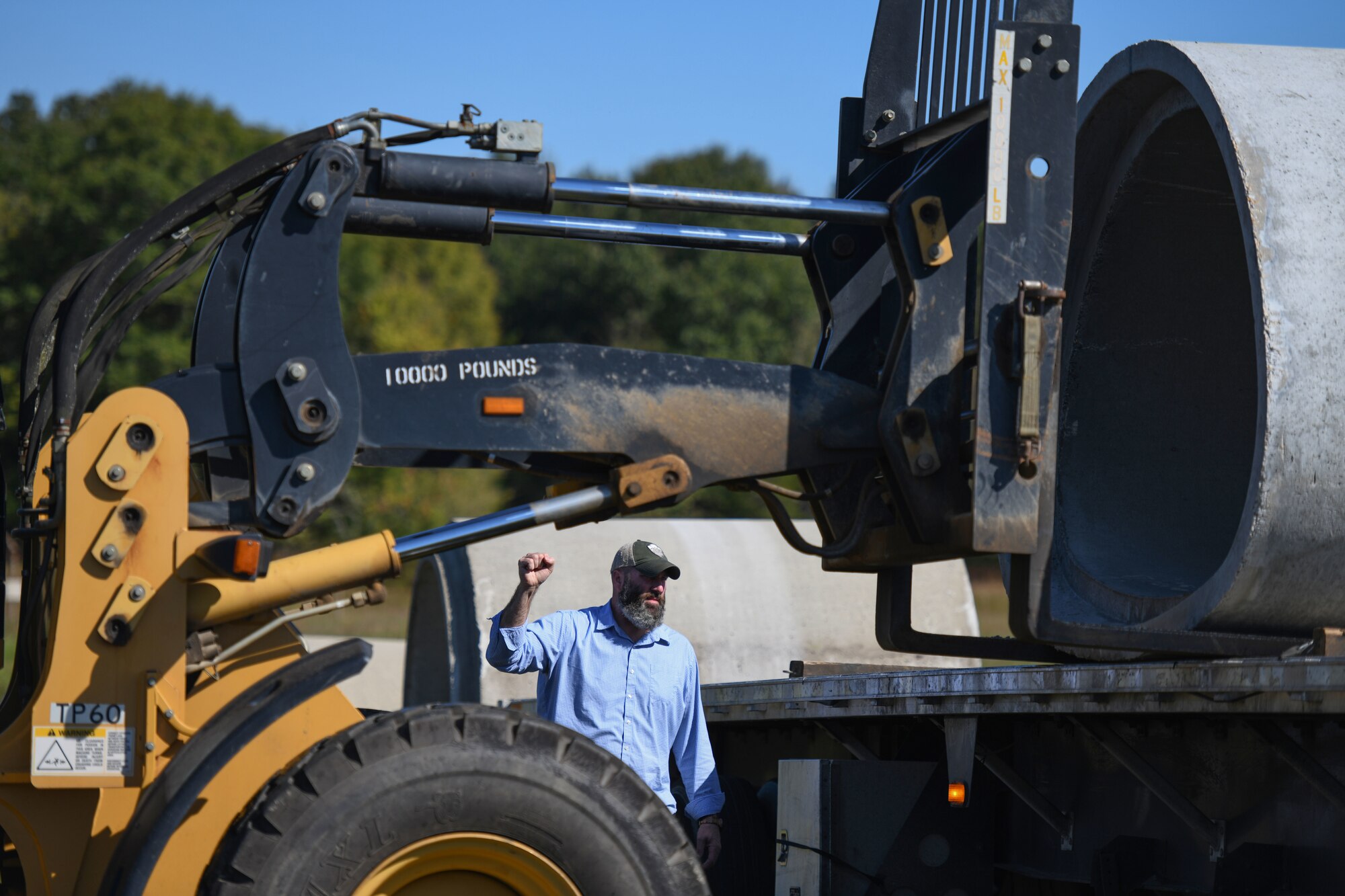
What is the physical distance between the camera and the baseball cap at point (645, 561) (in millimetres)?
5355

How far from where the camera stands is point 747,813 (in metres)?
6.34

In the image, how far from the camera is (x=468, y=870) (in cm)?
343

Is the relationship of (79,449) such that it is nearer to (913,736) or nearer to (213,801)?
(213,801)

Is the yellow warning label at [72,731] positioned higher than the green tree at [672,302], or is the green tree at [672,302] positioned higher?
the green tree at [672,302]

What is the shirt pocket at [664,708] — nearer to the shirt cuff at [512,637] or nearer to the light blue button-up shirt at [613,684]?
the light blue button-up shirt at [613,684]

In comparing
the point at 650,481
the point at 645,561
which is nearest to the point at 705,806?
the point at 645,561

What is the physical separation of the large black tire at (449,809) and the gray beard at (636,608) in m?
1.96

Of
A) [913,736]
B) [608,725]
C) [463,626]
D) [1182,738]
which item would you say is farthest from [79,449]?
[463,626]

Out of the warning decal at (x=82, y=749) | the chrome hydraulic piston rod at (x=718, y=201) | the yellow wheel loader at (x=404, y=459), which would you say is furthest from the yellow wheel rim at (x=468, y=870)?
the chrome hydraulic piston rod at (x=718, y=201)

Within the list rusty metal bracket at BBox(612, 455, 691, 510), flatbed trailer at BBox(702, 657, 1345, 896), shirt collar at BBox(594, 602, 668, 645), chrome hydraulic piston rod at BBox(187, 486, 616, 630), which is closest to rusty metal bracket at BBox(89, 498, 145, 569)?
chrome hydraulic piston rod at BBox(187, 486, 616, 630)

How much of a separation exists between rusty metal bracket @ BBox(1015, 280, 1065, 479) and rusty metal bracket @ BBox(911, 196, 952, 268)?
237mm

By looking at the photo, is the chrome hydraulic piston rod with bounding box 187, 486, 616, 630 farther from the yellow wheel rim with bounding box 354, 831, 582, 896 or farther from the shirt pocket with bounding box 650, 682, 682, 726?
the shirt pocket with bounding box 650, 682, 682, 726

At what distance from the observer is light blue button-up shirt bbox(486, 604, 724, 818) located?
211 inches

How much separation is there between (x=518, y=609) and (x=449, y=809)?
1858 mm
